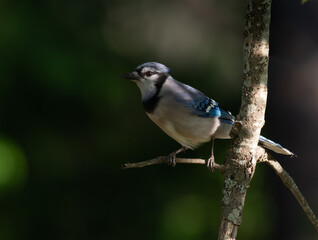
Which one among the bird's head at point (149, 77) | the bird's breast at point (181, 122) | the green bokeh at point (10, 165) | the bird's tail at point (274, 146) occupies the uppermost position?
the bird's head at point (149, 77)

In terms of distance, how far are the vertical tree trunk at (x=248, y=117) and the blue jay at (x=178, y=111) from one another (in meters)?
0.76

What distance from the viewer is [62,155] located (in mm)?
4438

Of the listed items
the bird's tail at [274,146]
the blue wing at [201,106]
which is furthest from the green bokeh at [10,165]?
the bird's tail at [274,146]

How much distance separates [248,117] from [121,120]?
110 inches

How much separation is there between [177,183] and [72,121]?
1076mm

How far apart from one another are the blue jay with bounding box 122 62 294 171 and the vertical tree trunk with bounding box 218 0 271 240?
76 cm

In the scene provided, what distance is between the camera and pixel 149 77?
272 cm

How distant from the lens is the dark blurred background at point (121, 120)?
12.8 ft

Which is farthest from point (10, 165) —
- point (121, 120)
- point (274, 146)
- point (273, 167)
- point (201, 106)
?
point (273, 167)

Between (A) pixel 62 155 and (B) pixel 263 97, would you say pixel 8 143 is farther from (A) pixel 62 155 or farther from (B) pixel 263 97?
(B) pixel 263 97

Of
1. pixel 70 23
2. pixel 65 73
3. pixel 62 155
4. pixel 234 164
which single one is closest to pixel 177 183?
pixel 62 155

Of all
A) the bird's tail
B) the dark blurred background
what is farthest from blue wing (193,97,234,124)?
the dark blurred background

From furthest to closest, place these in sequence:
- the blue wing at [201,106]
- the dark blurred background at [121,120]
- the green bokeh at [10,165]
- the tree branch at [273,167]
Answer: the dark blurred background at [121,120] < the green bokeh at [10,165] < the blue wing at [201,106] < the tree branch at [273,167]

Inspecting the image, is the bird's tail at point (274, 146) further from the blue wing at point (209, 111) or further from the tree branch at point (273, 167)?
the tree branch at point (273, 167)
